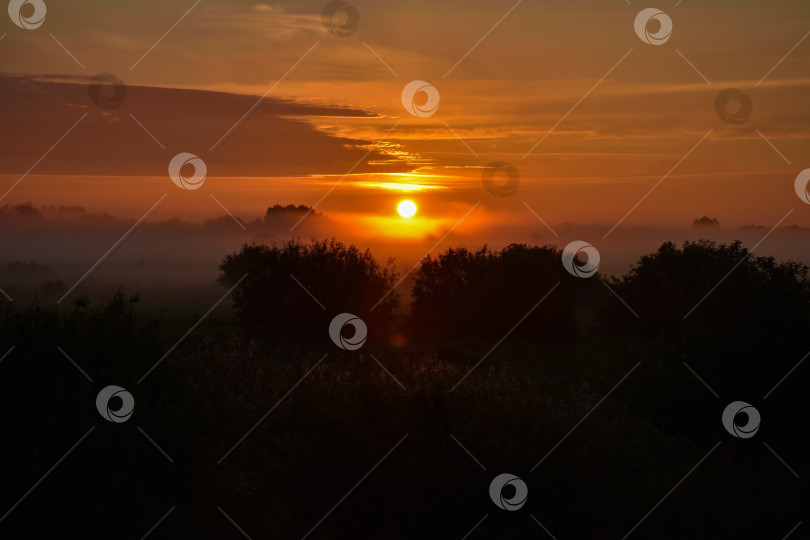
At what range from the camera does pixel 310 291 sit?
2094 inches

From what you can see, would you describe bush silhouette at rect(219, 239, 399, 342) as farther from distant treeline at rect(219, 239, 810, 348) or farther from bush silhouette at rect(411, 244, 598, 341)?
bush silhouette at rect(411, 244, 598, 341)

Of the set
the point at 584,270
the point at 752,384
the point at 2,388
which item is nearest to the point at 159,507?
the point at 2,388

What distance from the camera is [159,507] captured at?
16.5 m

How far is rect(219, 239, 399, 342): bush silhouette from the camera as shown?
51.7 m

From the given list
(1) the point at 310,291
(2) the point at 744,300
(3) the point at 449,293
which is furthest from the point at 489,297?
(2) the point at 744,300

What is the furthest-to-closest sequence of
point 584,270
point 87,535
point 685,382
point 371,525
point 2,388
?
1. point 584,270
2. point 685,382
3. point 371,525
4. point 2,388
5. point 87,535

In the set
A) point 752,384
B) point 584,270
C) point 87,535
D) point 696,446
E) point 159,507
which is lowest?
point 87,535

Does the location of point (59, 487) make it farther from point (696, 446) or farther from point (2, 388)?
point (696, 446)

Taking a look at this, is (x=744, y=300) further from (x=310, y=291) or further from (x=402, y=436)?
(x=310, y=291)

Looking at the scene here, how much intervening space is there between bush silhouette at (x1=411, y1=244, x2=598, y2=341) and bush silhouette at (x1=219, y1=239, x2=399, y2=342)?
4479mm

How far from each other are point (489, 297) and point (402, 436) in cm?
3761

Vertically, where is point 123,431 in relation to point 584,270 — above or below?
below

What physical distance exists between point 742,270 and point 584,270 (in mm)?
47550

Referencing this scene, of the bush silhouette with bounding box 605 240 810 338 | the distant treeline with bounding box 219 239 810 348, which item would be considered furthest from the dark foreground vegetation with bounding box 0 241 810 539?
the distant treeline with bounding box 219 239 810 348
